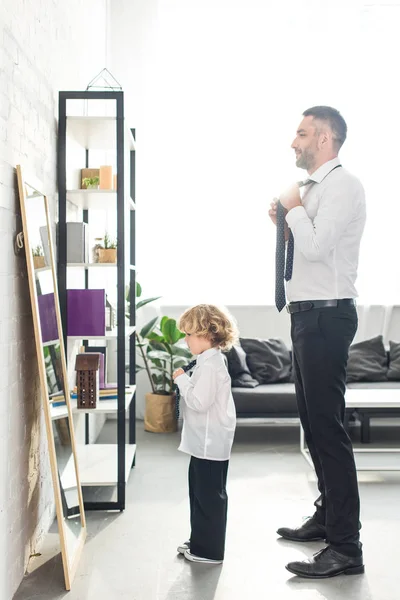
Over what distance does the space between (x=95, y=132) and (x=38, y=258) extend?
4.19 ft

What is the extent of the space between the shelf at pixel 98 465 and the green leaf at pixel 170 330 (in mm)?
1348

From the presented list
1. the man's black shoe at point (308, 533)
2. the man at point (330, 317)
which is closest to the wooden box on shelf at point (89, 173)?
the man at point (330, 317)

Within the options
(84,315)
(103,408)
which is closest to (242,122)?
(84,315)

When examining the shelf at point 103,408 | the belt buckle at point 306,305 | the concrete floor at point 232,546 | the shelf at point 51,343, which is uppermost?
the belt buckle at point 306,305

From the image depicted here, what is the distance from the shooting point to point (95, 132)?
369 centimetres

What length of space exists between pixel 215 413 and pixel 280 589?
2.26 ft

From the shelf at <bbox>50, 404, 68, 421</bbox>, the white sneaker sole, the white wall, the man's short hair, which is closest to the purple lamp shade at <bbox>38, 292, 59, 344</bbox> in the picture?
the shelf at <bbox>50, 404, 68, 421</bbox>

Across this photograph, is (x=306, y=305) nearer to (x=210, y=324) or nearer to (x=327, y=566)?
(x=210, y=324)

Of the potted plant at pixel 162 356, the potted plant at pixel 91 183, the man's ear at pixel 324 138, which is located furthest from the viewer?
the potted plant at pixel 162 356

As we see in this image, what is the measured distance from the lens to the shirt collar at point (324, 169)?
8.79 feet

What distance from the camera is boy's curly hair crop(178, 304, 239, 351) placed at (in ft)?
9.04

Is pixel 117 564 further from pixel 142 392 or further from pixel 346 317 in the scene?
pixel 142 392

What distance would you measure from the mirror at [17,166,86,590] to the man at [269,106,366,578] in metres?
0.89

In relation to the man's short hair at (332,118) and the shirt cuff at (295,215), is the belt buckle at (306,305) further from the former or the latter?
the man's short hair at (332,118)
